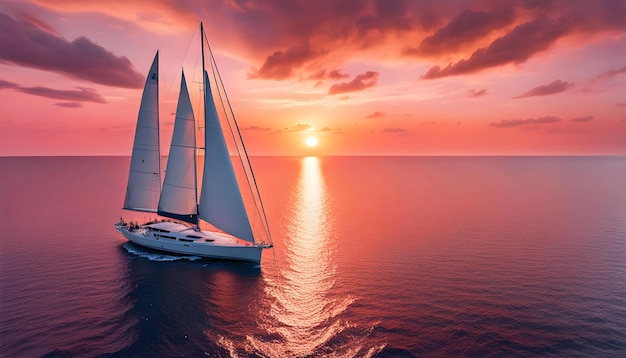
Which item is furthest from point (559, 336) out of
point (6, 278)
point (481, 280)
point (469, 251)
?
point (6, 278)

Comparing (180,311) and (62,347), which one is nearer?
(62,347)

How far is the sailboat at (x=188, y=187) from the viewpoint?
41.4 meters

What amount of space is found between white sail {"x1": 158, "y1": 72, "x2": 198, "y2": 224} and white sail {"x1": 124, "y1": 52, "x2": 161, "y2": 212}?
3.96 meters

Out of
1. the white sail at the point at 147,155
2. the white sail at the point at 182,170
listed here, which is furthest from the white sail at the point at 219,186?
the white sail at the point at 147,155

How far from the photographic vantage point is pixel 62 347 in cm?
2403

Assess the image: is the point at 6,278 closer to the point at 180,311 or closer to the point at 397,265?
the point at 180,311

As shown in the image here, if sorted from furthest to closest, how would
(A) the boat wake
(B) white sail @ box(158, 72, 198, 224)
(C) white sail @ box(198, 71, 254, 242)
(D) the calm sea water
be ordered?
1. (A) the boat wake
2. (B) white sail @ box(158, 72, 198, 224)
3. (C) white sail @ box(198, 71, 254, 242)
4. (D) the calm sea water

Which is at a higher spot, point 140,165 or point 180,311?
point 140,165

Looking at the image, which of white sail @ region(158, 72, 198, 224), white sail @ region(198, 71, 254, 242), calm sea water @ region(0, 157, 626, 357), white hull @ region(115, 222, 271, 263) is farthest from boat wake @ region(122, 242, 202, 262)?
white sail @ region(198, 71, 254, 242)

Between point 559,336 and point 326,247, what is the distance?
31873mm

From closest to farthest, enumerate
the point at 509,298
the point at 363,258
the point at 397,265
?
1. the point at 509,298
2. the point at 397,265
3. the point at 363,258

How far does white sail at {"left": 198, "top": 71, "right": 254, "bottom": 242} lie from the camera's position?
40.7m

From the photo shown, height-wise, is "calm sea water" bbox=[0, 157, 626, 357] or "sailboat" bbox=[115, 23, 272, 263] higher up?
"sailboat" bbox=[115, 23, 272, 263]

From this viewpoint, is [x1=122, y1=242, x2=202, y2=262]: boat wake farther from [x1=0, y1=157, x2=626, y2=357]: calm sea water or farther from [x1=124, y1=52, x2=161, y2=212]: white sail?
[x1=124, y1=52, x2=161, y2=212]: white sail
